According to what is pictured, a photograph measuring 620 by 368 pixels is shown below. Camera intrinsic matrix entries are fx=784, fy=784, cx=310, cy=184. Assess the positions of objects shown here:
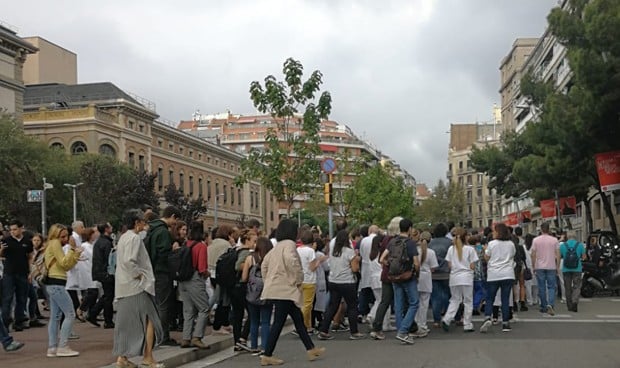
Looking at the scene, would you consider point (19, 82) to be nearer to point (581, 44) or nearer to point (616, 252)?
point (581, 44)

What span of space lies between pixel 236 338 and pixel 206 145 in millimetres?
88485

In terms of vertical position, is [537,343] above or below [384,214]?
below

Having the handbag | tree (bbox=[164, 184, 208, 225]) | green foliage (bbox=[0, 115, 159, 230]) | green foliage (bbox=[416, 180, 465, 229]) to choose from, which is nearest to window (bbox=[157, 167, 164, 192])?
tree (bbox=[164, 184, 208, 225])

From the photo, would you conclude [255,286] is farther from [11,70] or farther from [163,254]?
[11,70]

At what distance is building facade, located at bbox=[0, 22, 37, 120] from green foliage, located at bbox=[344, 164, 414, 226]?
93.5 ft

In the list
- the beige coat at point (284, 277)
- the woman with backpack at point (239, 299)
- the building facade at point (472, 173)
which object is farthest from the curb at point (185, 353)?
the building facade at point (472, 173)

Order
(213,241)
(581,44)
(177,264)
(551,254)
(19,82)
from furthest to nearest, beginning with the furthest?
(19,82) → (581,44) → (551,254) → (213,241) → (177,264)

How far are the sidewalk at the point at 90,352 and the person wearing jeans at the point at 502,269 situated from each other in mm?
4670

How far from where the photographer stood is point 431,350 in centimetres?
1152

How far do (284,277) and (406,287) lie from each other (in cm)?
296

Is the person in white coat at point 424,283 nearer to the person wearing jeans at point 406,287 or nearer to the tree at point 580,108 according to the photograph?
the person wearing jeans at point 406,287

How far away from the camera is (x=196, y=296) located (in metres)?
11.4

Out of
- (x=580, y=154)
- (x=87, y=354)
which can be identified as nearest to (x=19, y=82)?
(x=580, y=154)

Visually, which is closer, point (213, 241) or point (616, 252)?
point (213, 241)
